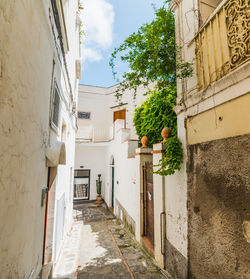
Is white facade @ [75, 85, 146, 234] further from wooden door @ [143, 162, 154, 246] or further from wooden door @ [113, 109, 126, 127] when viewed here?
wooden door @ [143, 162, 154, 246]

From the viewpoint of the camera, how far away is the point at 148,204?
199 inches

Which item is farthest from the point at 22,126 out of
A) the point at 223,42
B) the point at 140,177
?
the point at 140,177

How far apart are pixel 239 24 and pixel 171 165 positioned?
2.43m

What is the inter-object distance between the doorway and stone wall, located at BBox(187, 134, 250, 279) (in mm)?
10604

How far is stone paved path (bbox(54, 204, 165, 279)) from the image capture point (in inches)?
152

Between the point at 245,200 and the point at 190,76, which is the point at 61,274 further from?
the point at 190,76

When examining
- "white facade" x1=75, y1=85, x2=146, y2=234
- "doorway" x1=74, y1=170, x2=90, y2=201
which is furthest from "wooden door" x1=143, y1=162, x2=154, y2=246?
"doorway" x1=74, y1=170, x2=90, y2=201

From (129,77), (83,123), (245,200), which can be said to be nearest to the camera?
(245,200)

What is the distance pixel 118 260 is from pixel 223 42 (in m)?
5.58

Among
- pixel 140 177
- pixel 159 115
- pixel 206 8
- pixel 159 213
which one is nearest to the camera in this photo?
pixel 206 8

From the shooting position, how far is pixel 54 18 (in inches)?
99.6

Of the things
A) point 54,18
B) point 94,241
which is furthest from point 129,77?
point 94,241

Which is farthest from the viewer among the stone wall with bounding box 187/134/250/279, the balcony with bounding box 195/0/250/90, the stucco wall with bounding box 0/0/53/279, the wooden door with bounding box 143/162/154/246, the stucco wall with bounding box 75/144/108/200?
the stucco wall with bounding box 75/144/108/200

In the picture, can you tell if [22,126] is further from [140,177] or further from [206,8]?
[140,177]
